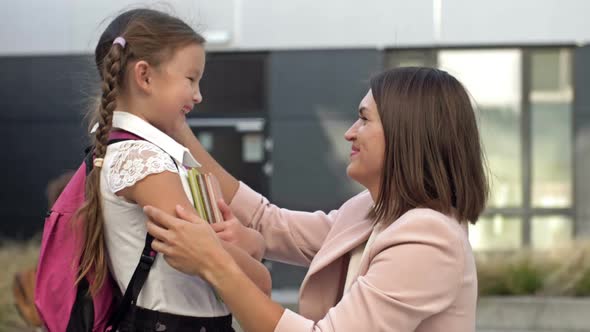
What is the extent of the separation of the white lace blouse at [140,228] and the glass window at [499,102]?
861cm

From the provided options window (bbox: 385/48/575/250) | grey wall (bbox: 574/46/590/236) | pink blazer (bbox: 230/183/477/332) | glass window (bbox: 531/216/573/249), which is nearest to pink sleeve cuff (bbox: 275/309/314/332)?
pink blazer (bbox: 230/183/477/332)

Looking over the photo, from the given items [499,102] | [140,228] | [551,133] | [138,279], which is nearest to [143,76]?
[140,228]

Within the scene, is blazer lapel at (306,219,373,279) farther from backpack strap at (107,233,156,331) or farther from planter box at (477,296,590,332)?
planter box at (477,296,590,332)

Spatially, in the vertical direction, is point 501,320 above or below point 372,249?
below

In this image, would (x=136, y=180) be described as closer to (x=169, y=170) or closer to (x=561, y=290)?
(x=169, y=170)

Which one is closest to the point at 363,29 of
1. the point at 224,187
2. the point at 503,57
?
the point at 503,57

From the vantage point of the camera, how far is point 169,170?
2.13 metres

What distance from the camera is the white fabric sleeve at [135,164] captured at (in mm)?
2115

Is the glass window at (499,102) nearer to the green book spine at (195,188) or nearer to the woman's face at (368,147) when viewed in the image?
the woman's face at (368,147)

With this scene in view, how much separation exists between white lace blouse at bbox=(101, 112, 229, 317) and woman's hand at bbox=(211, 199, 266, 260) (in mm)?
117

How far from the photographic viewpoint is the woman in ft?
6.71

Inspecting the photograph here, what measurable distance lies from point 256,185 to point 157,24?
8632mm

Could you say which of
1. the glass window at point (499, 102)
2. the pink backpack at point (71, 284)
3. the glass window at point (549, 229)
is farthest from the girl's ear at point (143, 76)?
the glass window at point (549, 229)

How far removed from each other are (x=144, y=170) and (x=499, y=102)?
9.04 metres
